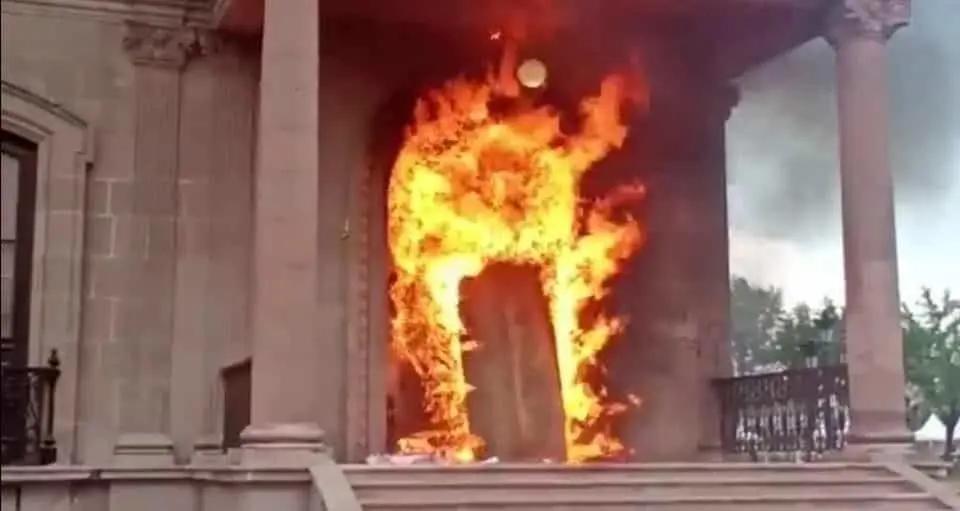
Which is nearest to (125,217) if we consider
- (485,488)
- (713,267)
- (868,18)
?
(485,488)

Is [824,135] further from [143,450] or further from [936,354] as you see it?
[143,450]

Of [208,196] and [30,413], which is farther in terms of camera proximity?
[208,196]

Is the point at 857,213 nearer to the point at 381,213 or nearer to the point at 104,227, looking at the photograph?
the point at 381,213

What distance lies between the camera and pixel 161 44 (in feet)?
36.5

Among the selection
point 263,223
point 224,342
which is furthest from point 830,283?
point 263,223

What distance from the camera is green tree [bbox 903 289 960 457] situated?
2688cm

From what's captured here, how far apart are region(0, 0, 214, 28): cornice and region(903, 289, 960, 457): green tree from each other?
19253 millimetres

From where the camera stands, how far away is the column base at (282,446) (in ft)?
27.1

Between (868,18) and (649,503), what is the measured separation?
4.66 metres

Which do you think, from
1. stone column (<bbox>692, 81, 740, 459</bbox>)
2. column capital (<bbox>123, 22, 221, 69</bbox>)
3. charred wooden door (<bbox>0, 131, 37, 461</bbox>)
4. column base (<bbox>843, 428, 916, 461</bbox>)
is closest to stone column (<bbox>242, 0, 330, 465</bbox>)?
column capital (<bbox>123, 22, 221, 69</bbox>)

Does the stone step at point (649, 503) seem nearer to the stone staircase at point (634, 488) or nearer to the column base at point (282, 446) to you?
the stone staircase at point (634, 488)

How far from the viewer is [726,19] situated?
40.4 ft

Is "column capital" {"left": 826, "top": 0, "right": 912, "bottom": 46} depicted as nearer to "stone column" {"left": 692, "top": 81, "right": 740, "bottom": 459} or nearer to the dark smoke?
"stone column" {"left": 692, "top": 81, "right": 740, "bottom": 459}

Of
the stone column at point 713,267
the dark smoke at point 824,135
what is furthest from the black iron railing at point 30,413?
the dark smoke at point 824,135
